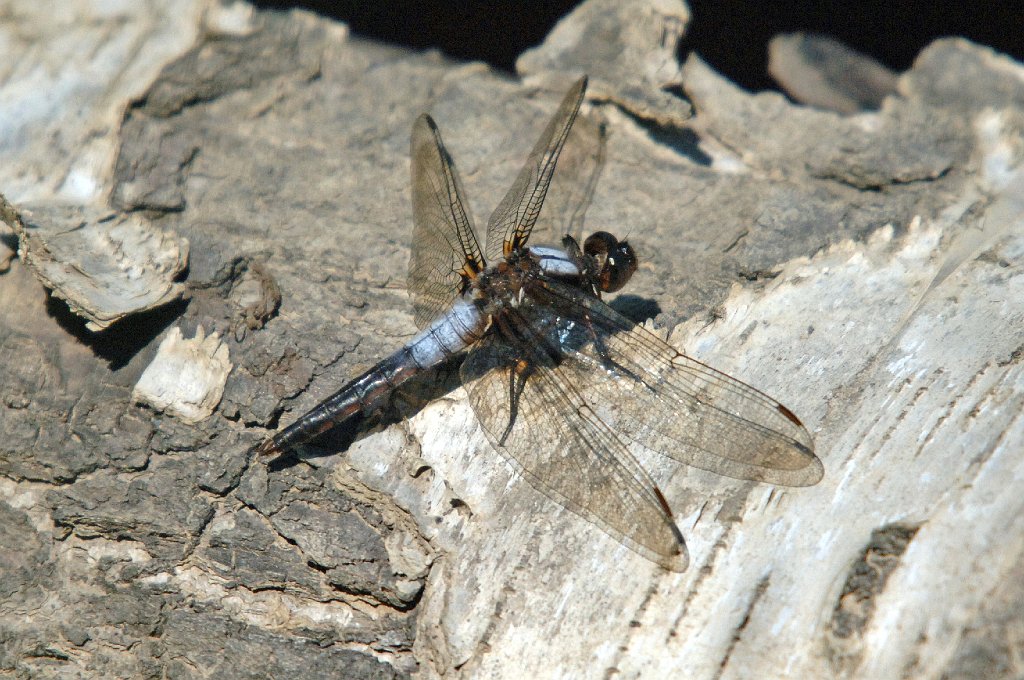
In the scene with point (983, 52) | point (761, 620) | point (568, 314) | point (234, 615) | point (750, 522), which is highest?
point (983, 52)

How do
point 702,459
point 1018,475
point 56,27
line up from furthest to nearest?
point 56,27
point 702,459
point 1018,475

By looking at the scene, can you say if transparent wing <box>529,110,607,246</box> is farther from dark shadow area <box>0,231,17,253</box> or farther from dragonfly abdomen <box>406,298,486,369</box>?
dark shadow area <box>0,231,17,253</box>

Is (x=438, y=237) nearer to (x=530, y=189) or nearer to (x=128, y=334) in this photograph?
(x=530, y=189)

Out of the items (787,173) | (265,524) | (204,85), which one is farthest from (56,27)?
(787,173)

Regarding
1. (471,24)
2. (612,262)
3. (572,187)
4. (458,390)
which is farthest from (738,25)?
(458,390)

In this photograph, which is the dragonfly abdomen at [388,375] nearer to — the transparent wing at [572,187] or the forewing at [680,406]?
the forewing at [680,406]

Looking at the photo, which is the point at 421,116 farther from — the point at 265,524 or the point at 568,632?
the point at 568,632
